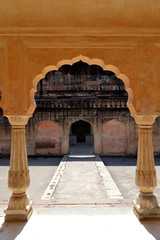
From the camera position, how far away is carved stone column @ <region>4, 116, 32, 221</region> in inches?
126

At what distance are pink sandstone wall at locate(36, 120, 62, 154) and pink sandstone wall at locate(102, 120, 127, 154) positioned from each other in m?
2.91

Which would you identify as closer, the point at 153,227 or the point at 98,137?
the point at 153,227

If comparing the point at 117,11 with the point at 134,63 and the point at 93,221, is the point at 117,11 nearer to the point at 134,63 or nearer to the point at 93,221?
the point at 134,63

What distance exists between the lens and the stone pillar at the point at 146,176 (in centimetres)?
321

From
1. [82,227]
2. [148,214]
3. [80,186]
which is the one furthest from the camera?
[80,186]

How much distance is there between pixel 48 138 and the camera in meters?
13.1

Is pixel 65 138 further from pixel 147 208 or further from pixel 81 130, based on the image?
pixel 147 208

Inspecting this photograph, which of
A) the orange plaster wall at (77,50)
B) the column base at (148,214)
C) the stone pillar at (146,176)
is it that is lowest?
the column base at (148,214)

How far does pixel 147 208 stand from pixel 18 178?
2.10 meters

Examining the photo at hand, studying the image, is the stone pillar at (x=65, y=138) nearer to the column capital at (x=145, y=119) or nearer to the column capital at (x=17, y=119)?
the column capital at (x=17, y=119)

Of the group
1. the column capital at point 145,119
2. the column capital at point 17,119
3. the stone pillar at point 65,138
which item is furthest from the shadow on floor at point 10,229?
the stone pillar at point 65,138

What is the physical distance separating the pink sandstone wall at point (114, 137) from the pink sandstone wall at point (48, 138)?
9.54 feet

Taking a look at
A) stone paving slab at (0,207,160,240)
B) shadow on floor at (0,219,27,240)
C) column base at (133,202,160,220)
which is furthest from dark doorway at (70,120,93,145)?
shadow on floor at (0,219,27,240)

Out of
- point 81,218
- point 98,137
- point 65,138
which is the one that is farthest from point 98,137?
point 81,218
